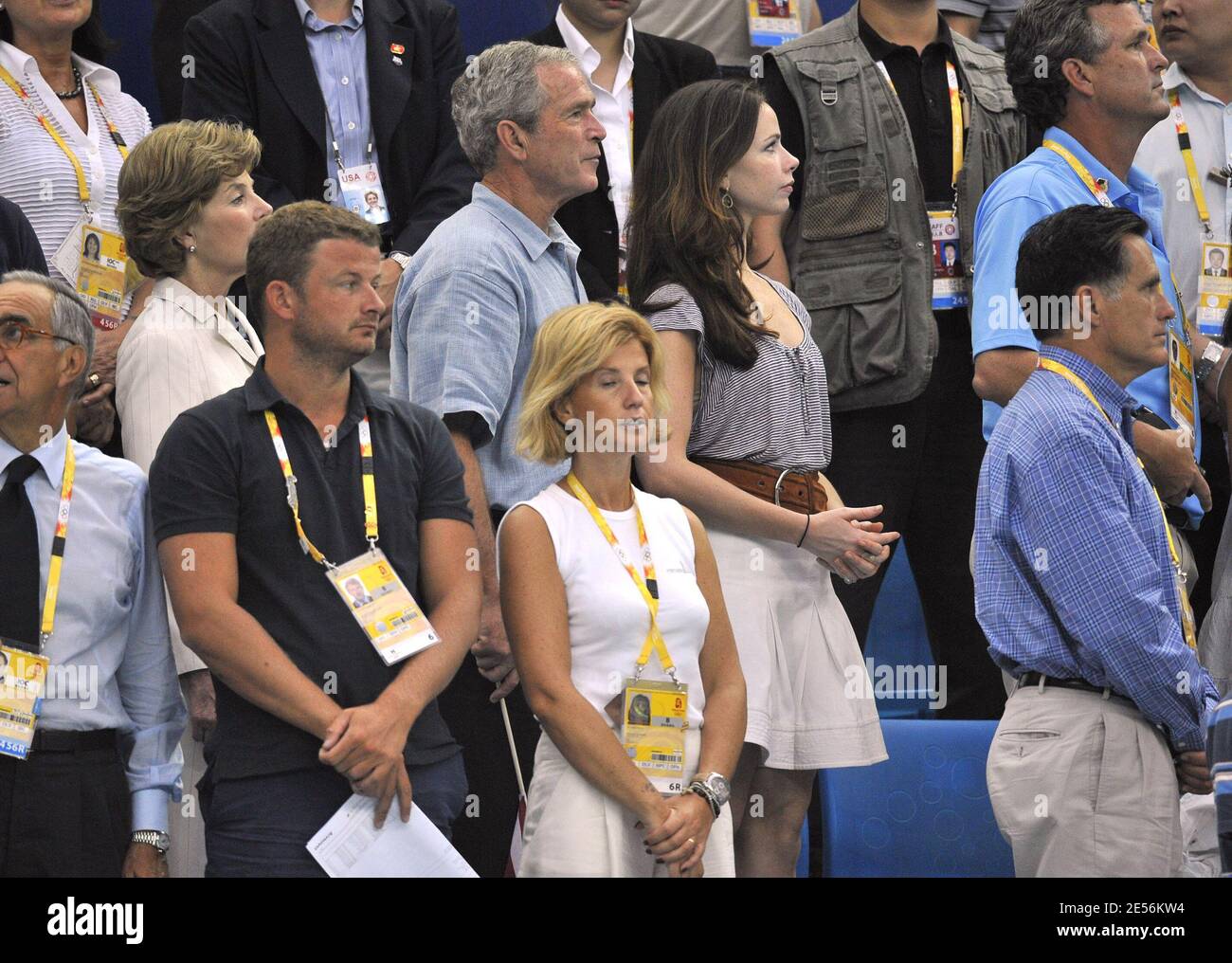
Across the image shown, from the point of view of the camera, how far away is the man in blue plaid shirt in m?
3.59

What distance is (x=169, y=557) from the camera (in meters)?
3.25

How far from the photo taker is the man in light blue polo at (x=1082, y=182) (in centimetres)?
425

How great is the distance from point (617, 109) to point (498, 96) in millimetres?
1071

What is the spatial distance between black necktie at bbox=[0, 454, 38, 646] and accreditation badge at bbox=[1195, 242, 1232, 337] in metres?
3.13

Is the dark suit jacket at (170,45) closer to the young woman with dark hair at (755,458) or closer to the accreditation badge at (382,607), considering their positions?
the young woman with dark hair at (755,458)

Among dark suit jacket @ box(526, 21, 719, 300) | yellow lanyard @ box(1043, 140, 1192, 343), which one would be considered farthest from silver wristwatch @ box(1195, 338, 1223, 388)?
dark suit jacket @ box(526, 21, 719, 300)

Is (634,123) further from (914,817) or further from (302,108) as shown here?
(914,817)

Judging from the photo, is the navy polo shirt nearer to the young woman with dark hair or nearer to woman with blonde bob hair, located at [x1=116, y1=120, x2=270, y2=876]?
woman with blonde bob hair, located at [x1=116, y1=120, x2=270, y2=876]

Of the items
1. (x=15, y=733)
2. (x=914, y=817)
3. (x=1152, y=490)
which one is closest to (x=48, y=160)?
(x=15, y=733)

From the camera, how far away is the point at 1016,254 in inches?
170
